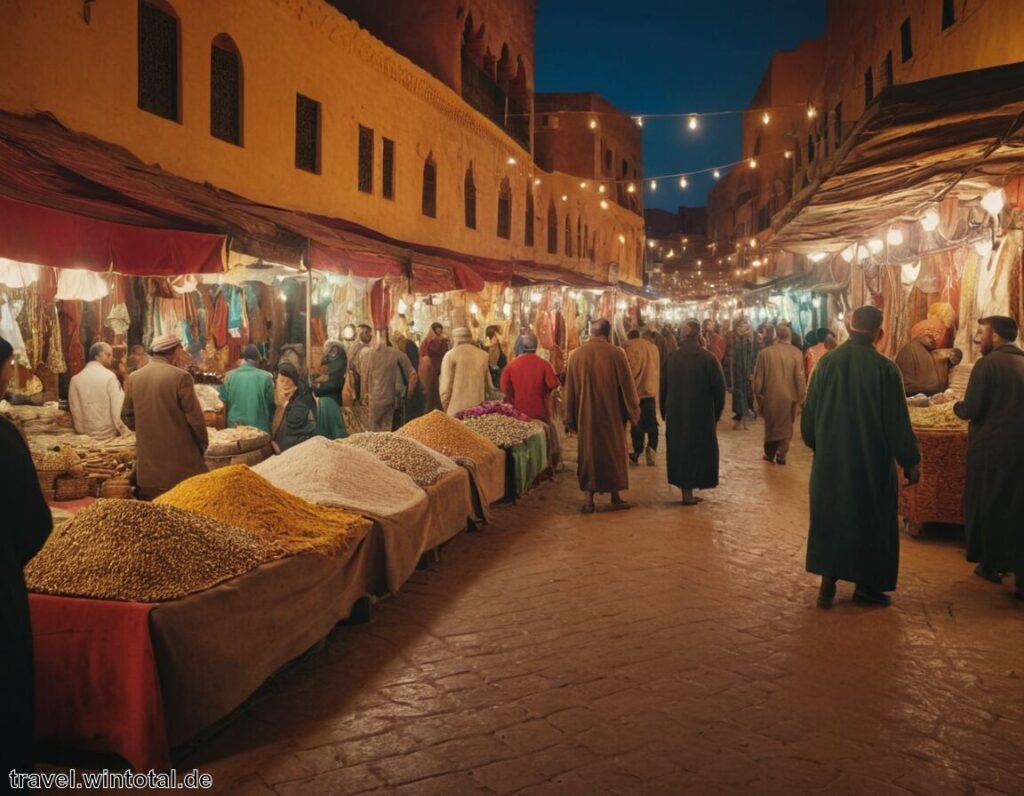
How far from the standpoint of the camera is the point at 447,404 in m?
11.0

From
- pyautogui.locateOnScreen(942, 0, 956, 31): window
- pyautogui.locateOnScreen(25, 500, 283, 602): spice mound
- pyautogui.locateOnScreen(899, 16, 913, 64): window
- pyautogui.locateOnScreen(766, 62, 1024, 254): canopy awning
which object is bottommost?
pyautogui.locateOnScreen(25, 500, 283, 602): spice mound

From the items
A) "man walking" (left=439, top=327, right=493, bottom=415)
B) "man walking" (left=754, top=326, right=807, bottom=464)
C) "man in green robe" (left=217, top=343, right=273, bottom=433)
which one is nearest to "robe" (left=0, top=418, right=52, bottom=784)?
"man in green robe" (left=217, top=343, right=273, bottom=433)

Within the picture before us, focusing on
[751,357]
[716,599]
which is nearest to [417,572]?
[716,599]

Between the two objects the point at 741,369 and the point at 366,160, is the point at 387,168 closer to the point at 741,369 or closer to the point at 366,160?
the point at 366,160

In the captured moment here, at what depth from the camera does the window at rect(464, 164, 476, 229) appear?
20.9 m

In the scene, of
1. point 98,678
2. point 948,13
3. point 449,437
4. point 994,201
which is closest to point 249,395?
point 449,437

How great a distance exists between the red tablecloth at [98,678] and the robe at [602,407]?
590cm

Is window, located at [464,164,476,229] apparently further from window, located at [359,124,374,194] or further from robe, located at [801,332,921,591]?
robe, located at [801,332,921,591]

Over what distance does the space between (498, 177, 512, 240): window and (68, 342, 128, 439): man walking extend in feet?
50.7

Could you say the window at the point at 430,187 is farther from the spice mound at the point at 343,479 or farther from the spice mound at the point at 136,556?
the spice mound at the point at 136,556

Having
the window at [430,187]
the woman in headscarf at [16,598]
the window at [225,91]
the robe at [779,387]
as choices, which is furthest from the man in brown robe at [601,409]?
the window at [430,187]

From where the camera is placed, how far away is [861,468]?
5.59 metres

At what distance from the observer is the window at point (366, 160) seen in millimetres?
15797

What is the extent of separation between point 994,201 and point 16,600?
844cm
